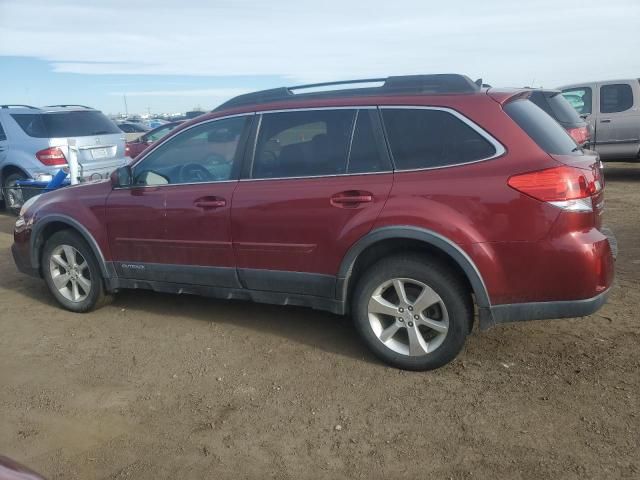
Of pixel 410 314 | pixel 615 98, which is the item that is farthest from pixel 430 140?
pixel 615 98

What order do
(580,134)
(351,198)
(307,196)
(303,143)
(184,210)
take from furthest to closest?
(580,134)
(184,210)
(303,143)
(307,196)
(351,198)

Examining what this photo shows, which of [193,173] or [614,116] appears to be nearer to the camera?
[193,173]

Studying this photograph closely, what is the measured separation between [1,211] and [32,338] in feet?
23.9

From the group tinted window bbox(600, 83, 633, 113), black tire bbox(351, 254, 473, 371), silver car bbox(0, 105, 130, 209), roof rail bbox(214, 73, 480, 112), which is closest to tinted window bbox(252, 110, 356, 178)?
roof rail bbox(214, 73, 480, 112)

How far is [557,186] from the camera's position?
3.18m

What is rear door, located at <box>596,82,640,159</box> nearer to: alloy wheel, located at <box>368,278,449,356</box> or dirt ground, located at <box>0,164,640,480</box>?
dirt ground, located at <box>0,164,640,480</box>

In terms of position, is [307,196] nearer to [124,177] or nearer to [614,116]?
[124,177]

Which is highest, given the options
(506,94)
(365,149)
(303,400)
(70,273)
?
(506,94)

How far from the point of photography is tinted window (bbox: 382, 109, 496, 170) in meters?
3.41

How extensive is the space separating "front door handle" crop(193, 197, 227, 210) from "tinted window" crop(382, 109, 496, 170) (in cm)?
130

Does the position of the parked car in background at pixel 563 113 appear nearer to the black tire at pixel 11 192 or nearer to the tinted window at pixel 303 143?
the tinted window at pixel 303 143

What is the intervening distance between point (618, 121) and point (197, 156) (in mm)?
9365

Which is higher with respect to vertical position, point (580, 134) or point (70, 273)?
point (580, 134)

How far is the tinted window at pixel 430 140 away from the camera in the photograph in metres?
3.41
